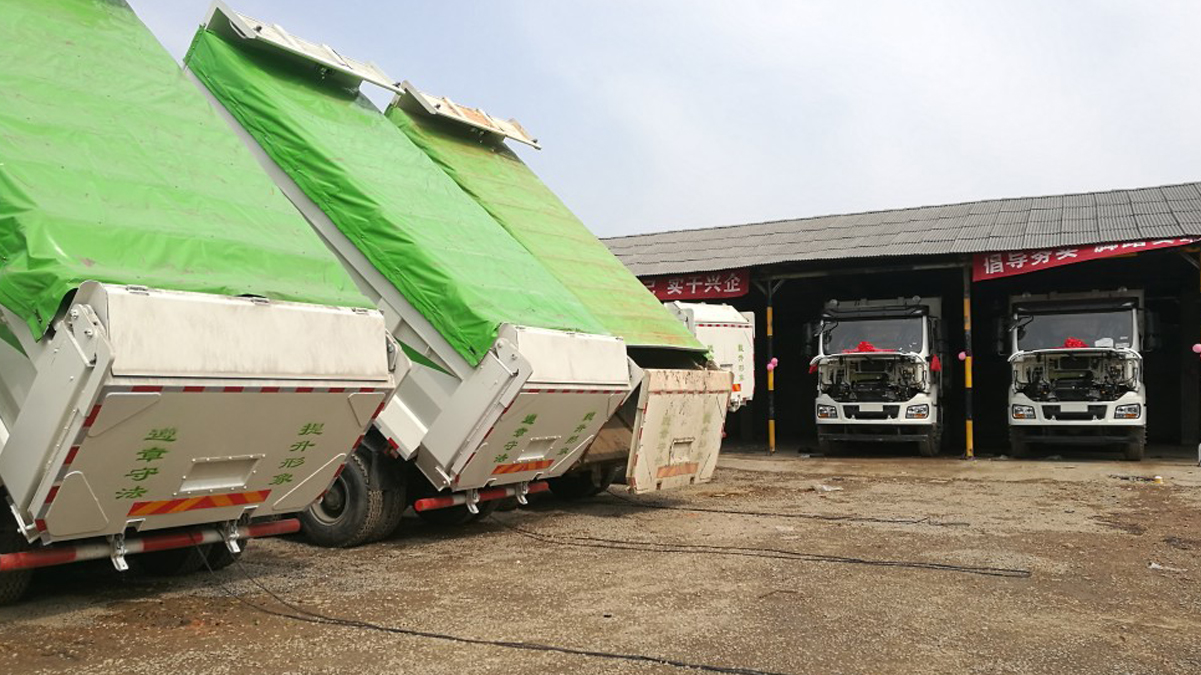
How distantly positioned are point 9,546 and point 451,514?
151 inches

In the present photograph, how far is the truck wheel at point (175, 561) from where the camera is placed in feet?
22.1

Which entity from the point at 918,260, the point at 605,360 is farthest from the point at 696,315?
the point at 605,360

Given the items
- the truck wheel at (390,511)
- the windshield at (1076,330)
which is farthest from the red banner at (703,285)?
the truck wheel at (390,511)

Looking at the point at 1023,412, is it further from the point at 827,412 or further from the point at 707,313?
the point at 707,313

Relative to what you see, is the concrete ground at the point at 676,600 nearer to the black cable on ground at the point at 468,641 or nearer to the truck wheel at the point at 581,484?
the black cable on ground at the point at 468,641

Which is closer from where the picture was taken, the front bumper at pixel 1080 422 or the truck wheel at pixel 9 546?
the truck wheel at pixel 9 546

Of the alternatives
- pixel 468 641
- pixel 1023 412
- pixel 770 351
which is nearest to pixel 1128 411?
pixel 1023 412

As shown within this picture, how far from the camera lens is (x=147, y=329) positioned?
5031 mm

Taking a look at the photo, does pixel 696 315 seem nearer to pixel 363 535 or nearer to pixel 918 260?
pixel 918 260

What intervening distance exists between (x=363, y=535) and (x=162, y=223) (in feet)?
10.2

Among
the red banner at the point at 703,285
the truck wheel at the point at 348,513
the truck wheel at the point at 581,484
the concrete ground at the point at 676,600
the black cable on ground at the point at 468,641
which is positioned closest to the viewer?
the black cable on ground at the point at 468,641

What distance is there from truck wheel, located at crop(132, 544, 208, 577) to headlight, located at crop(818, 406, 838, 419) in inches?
503

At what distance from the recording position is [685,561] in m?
7.46

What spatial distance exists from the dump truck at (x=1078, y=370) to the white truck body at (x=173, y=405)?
1329 cm
